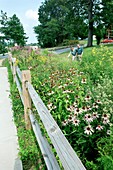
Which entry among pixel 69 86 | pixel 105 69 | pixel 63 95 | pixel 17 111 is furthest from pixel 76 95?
pixel 105 69

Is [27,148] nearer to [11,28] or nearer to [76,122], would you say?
[76,122]

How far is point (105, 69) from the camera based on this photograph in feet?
22.4

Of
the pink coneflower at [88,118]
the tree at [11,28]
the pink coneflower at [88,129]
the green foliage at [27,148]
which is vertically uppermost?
the tree at [11,28]

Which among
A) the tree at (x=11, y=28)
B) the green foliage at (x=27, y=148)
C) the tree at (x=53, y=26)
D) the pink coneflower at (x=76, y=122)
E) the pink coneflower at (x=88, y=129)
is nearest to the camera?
the pink coneflower at (x=88, y=129)

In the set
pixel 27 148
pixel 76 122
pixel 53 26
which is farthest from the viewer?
pixel 53 26

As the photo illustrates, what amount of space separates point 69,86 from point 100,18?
Answer: 2852cm

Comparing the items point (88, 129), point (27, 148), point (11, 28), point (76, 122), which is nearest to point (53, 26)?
point (11, 28)

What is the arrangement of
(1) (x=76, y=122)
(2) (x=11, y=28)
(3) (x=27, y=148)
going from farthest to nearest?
(2) (x=11, y=28) → (3) (x=27, y=148) → (1) (x=76, y=122)

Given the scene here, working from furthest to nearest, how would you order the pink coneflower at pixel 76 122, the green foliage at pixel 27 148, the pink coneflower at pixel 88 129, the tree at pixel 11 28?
the tree at pixel 11 28
the green foliage at pixel 27 148
the pink coneflower at pixel 76 122
the pink coneflower at pixel 88 129

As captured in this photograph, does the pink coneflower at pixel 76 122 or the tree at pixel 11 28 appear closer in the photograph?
the pink coneflower at pixel 76 122

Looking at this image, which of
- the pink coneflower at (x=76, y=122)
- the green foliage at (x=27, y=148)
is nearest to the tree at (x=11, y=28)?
the green foliage at (x=27, y=148)

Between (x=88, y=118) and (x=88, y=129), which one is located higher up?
(x=88, y=118)

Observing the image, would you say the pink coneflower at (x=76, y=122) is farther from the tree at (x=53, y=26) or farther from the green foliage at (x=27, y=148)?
the tree at (x=53, y=26)

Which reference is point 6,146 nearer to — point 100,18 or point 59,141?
point 59,141
